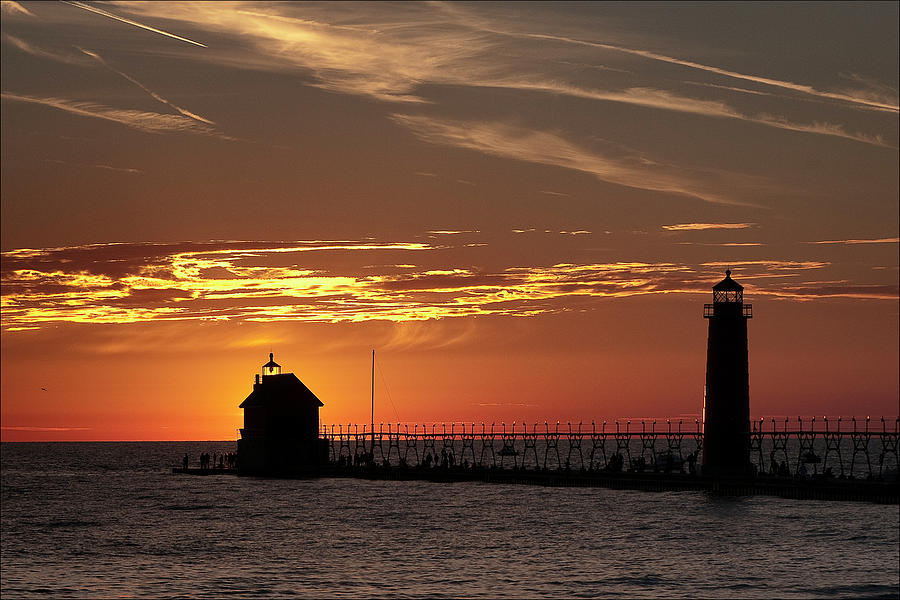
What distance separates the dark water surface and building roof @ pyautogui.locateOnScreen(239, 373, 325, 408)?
407 inches

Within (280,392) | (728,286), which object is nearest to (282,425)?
(280,392)

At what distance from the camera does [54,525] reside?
101688 millimetres

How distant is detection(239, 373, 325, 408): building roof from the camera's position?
134 m

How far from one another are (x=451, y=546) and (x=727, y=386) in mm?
24745

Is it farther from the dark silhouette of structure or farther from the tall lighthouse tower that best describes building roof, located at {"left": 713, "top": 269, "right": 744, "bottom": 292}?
the dark silhouette of structure

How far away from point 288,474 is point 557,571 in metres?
69.3

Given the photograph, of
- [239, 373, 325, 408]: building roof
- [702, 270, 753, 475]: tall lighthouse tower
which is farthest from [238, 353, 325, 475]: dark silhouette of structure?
[702, 270, 753, 475]: tall lighthouse tower

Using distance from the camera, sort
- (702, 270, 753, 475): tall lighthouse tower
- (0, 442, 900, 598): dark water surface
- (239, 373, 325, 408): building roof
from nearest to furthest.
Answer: (0, 442, 900, 598): dark water surface → (702, 270, 753, 475): tall lighthouse tower → (239, 373, 325, 408): building roof

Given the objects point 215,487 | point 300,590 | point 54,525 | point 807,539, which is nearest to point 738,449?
point 807,539

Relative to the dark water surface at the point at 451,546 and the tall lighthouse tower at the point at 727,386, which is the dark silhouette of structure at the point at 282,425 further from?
the tall lighthouse tower at the point at 727,386

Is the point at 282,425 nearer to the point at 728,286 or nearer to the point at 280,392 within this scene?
the point at 280,392

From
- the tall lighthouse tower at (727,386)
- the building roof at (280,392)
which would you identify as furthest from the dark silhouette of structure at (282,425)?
the tall lighthouse tower at (727,386)

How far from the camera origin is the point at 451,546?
82.2m

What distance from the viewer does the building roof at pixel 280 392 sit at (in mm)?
134000
